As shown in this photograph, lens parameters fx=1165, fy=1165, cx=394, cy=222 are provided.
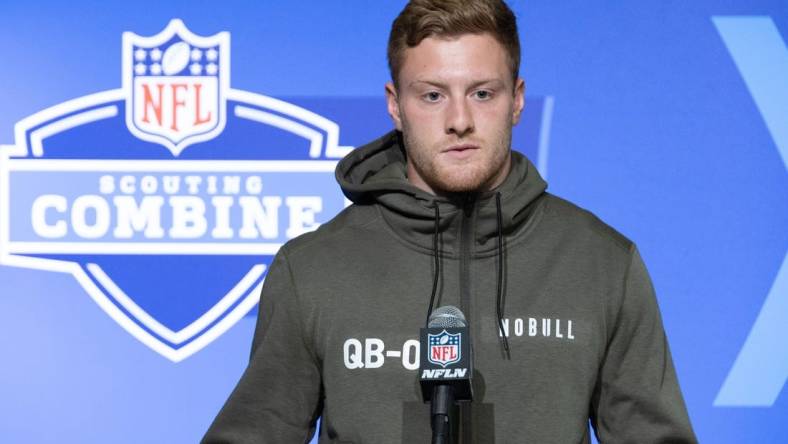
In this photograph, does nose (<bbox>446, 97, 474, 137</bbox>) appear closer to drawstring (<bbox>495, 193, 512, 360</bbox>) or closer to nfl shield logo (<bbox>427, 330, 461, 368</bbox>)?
drawstring (<bbox>495, 193, 512, 360</bbox>)

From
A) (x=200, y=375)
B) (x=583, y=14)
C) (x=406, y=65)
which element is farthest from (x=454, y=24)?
(x=200, y=375)

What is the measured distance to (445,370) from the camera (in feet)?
3.59

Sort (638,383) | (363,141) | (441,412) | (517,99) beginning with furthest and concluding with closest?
(363,141) → (517,99) → (638,383) → (441,412)

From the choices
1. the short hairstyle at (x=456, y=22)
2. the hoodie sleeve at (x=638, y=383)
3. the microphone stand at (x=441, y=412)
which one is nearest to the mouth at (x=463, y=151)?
the short hairstyle at (x=456, y=22)

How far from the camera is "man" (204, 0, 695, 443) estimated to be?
4.45 feet

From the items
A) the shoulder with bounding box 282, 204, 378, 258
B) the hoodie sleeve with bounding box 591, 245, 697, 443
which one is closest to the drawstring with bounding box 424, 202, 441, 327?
the shoulder with bounding box 282, 204, 378, 258

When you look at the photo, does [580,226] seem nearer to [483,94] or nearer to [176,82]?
[483,94]

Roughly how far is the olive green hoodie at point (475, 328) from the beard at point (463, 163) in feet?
0.12

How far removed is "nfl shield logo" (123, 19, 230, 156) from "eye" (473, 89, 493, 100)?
103 centimetres

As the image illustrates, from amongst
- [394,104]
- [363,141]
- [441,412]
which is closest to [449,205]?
[394,104]

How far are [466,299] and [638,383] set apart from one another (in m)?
0.22

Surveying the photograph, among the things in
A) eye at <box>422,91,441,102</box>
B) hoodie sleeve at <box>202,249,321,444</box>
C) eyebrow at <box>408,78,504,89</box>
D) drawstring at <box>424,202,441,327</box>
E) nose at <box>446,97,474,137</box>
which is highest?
eyebrow at <box>408,78,504,89</box>

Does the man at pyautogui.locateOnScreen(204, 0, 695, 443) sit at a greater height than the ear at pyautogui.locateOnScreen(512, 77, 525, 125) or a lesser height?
lesser

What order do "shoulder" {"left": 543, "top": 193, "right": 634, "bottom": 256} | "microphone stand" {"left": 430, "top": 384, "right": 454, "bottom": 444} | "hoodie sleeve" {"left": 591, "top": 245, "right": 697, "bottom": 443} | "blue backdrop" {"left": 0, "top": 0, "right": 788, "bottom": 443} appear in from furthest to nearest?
"blue backdrop" {"left": 0, "top": 0, "right": 788, "bottom": 443} < "shoulder" {"left": 543, "top": 193, "right": 634, "bottom": 256} < "hoodie sleeve" {"left": 591, "top": 245, "right": 697, "bottom": 443} < "microphone stand" {"left": 430, "top": 384, "right": 454, "bottom": 444}
